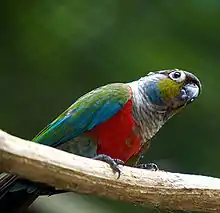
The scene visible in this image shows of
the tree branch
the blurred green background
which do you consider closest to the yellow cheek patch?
the tree branch

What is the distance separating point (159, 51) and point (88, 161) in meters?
1.91

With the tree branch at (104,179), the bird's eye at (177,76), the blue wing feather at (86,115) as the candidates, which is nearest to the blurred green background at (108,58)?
the bird's eye at (177,76)

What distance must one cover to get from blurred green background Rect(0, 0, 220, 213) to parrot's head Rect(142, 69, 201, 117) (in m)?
1.11

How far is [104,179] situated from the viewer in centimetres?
211

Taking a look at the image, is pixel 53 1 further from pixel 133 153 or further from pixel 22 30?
pixel 133 153

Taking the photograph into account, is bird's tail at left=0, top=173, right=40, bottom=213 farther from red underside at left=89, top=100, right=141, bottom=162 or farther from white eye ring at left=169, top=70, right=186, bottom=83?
white eye ring at left=169, top=70, right=186, bottom=83

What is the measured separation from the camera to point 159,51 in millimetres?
3873

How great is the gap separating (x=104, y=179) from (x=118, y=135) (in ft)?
1.29

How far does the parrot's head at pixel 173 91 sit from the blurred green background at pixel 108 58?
1.11 metres

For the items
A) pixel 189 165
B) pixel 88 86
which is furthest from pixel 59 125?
pixel 189 165

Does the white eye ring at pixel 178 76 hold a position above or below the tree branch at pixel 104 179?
above

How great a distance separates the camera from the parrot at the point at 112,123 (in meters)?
2.39

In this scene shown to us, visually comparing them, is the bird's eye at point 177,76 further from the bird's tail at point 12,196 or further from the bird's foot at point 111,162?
the bird's tail at point 12,196

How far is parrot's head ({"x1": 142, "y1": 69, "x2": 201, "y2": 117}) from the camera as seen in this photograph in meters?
2.60
